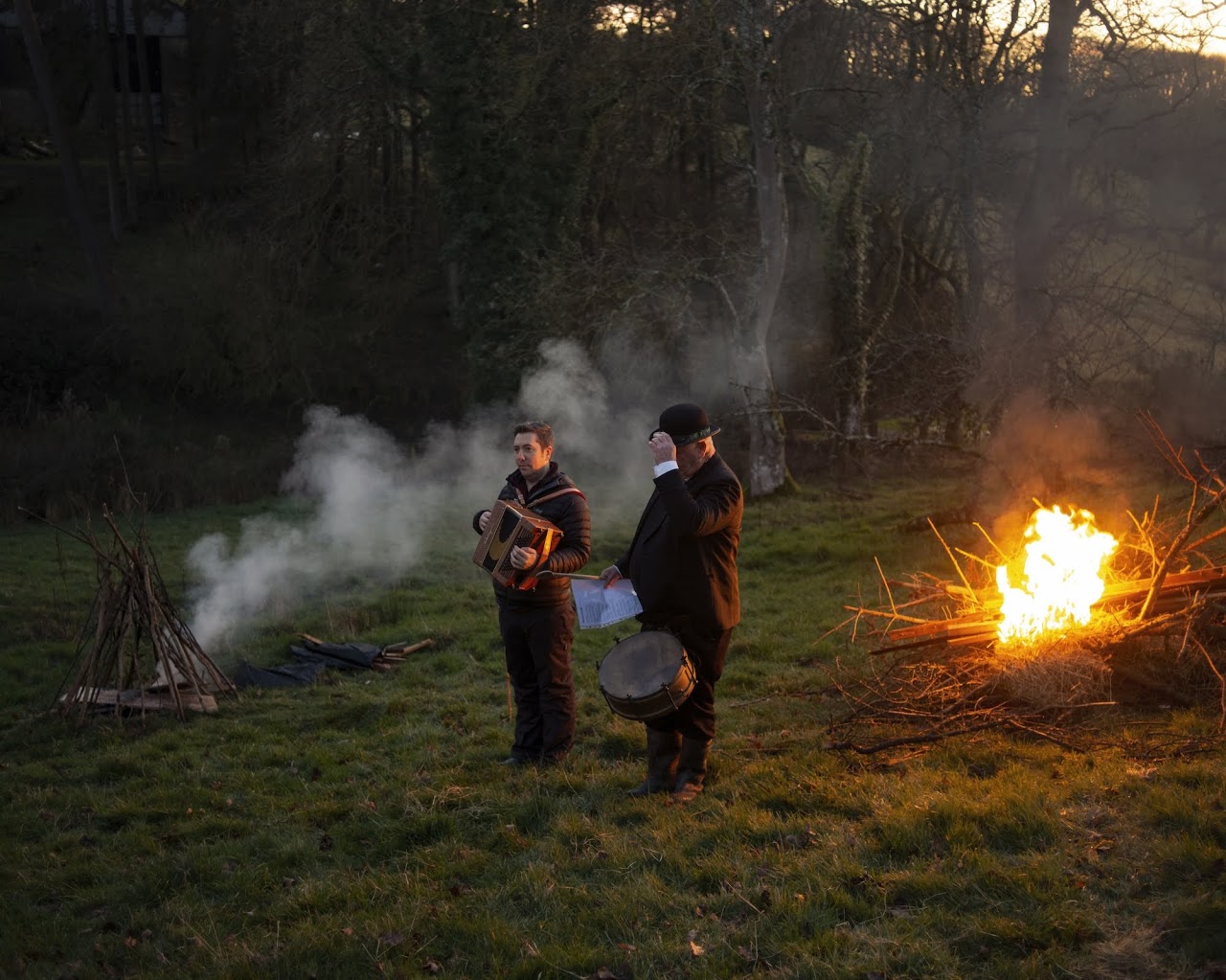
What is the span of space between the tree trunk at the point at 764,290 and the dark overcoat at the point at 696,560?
13803 millimetres

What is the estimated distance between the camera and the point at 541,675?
718 cm

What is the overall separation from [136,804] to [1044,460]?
11.2m

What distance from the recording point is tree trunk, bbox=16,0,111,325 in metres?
26.2

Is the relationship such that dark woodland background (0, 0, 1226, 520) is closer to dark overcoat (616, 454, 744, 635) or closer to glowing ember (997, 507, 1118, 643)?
glowing ember (997, 507, 1118, 643)

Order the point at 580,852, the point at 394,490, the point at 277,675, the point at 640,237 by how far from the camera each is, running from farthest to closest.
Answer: the point at 640,237
the point at 394,490
the point at 277,675
the point at 580,852

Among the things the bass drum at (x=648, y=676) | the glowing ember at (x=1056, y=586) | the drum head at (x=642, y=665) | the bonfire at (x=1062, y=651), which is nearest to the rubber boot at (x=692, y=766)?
the bass drum at (x=648, y=676)

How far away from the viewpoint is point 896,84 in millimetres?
22891

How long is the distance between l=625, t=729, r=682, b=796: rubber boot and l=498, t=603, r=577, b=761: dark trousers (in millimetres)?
767

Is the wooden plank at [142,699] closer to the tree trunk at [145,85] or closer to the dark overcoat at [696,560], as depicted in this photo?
the dark overcoat at [696,560]

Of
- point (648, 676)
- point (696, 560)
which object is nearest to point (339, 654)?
point (648, 676)

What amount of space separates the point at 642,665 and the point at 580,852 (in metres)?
0.98

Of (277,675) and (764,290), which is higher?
(764,290)

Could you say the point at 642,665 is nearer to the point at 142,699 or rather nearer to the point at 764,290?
the point at 142,699

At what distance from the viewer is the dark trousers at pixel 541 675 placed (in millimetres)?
7152
